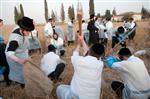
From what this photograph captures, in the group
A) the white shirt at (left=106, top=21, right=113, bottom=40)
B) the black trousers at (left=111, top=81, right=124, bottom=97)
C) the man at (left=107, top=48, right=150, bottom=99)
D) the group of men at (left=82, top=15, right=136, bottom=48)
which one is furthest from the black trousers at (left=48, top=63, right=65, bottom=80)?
Result: the white shirt at (left=106, top=21, right=113, bottom=40)

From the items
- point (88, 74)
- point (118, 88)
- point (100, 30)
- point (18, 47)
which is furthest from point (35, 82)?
point (100, 30)

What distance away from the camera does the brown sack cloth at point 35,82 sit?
19.6 ft

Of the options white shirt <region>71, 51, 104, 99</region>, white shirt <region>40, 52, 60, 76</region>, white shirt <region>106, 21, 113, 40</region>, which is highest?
white shirt <region>71, 51, 104, 99</region>

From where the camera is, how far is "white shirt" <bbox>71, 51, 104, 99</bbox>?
487cm

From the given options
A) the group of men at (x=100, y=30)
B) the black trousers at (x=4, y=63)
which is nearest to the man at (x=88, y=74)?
the black trousers at (x=4, y=63)

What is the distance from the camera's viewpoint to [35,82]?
6012 mm

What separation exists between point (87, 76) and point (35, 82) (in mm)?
1462

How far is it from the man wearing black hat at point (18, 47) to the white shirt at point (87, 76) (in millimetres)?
1203

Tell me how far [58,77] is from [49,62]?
51 cm

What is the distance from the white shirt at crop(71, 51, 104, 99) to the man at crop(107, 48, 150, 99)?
679 millimetres

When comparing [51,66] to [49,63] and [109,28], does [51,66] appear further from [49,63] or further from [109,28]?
[109,28]

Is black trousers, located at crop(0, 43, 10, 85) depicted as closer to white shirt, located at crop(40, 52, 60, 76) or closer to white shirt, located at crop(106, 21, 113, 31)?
white shirt, located at crop(40, 52, 60, 76)

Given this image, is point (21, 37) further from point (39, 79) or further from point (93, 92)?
point (93, 92)

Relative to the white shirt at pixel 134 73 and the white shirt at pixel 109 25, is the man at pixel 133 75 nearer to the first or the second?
the white shirt at pixel 134 73
